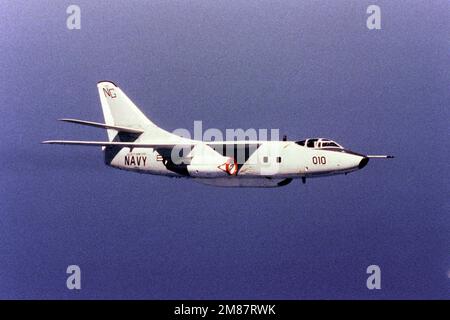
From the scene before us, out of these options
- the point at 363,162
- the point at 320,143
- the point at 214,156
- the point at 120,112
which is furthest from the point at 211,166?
the point at 120,112

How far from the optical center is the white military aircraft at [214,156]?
41531mm

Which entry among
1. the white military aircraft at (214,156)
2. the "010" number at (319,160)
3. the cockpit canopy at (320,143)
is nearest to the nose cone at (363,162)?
the white military aircraft at (214,156)

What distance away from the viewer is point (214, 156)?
4256 cm

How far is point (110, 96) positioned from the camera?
156 feet

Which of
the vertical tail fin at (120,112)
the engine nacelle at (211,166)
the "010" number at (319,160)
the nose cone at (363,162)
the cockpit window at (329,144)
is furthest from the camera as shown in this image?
the vertical tail fin at (120,112)

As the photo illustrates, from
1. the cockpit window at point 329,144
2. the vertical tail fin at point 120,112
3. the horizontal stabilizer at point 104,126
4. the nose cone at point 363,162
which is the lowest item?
the nose cone at point 363,162

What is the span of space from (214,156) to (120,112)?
668cm

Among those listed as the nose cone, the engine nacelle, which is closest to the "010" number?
the nose cone

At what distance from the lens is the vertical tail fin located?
152ft

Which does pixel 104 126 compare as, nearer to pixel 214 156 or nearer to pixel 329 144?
pixel 214 156

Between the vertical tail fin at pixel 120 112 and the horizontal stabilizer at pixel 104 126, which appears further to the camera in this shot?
the vertical tail fin at pixel 120 112

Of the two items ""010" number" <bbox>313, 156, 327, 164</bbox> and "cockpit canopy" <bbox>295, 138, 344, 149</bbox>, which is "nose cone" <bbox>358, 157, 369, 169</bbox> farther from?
""010" number" <bbox>313, 156, 327, 164</bbox>

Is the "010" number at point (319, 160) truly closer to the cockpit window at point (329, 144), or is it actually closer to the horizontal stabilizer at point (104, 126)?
the cockpit window at point (329, 144)

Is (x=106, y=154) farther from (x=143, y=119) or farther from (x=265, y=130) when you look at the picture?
(x=265, y=130)
